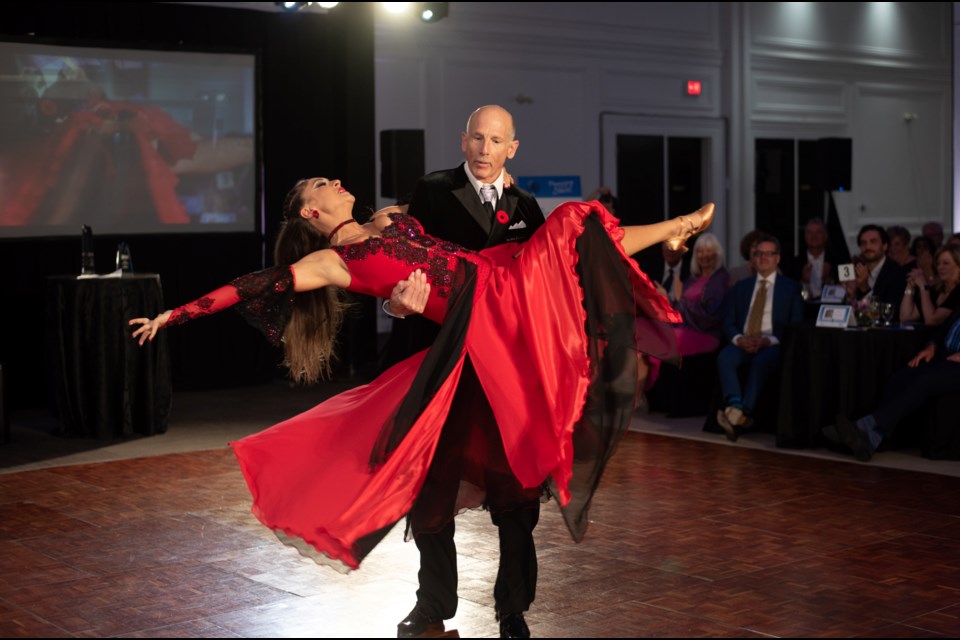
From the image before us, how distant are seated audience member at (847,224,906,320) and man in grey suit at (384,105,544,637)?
12.1ft

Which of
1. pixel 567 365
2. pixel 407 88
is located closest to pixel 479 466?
pixel 567 365

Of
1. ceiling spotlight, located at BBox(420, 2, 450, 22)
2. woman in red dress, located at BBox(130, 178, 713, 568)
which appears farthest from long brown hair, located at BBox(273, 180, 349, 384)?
ceiling spotlight, located at BBox(420, 2, 450, 22)

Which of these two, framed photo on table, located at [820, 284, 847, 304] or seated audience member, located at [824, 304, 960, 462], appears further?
framed photo on table, located at [820, 284, 847, 304]

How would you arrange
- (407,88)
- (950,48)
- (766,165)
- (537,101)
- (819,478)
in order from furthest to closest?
(950,48), (766,165), (537,101), (407,88), (819,478)

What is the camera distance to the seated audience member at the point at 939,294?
6.28 meters

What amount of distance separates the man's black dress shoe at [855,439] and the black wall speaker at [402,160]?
4.18m

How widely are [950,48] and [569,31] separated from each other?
19.6 feet

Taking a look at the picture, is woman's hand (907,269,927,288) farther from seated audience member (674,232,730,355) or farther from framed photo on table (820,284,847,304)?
seated audience member (674,232,730,355)

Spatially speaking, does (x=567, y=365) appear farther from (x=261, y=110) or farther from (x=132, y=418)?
(x=261, y=110)

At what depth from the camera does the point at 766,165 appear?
1304cm

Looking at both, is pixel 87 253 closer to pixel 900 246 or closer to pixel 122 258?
pixel 122 258

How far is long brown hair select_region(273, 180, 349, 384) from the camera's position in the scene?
3297 mm

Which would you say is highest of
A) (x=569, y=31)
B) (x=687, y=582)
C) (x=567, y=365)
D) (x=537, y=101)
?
(x=569, y=31)

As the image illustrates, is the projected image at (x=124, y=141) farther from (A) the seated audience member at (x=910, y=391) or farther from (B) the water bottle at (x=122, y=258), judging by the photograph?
(A) the seated audience member at (x=910, y=391)
